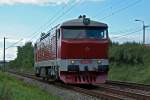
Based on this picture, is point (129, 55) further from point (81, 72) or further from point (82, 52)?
point (81, 72)

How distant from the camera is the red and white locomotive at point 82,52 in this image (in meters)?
28.8

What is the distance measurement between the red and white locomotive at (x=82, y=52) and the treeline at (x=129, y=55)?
1913cm

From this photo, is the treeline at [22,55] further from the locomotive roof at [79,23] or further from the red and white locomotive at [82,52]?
the red and white locomotive at [82,52]

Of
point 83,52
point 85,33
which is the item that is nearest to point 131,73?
point 85,33

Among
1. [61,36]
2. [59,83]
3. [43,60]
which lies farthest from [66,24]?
[43,60]

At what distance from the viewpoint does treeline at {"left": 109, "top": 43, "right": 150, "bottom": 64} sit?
4853 centimetres

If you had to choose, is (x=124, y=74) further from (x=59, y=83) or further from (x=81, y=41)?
(x=81, y=41)

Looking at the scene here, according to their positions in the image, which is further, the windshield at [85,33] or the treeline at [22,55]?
the treeline at [22,55]

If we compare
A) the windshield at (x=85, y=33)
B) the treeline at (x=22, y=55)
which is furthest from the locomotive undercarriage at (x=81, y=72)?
the treeline at (x=22, y=55)

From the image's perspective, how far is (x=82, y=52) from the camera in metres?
29.0

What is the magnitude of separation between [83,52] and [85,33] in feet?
3.65

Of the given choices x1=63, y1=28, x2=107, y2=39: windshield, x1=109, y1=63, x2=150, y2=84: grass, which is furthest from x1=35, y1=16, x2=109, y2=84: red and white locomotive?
x1=109, y1=63, x2=150, y2=84: grass

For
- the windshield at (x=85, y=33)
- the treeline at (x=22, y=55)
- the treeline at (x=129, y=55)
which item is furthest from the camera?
the treeline at (x=22, y=55)

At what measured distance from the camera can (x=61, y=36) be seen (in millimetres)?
28969
